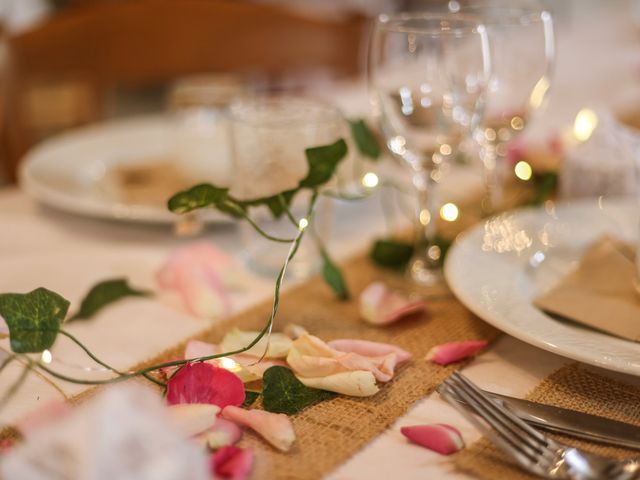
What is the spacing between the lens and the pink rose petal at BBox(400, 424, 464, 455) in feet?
1.72

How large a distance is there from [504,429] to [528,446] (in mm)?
21

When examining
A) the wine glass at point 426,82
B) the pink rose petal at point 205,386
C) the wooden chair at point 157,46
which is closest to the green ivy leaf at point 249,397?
the pink rose petal at point 205,386

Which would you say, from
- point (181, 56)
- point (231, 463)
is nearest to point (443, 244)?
point (231, 463)

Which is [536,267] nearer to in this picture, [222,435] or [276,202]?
[276,202]

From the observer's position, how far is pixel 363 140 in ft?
2.89

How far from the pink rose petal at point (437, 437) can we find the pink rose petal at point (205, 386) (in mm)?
126

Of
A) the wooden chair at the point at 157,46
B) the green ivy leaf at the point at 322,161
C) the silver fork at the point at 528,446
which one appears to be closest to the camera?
the silver fork at the point at 528,446

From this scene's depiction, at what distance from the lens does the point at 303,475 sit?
0.49 m

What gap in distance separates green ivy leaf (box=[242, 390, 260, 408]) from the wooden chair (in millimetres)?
1403

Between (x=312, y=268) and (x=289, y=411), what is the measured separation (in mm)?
337

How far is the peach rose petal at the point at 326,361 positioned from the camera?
1.98 ft

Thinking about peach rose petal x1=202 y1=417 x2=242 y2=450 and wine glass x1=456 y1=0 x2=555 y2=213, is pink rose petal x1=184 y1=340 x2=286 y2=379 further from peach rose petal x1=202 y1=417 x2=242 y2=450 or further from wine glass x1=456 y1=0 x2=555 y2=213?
wine glass x1=456 y1=0 x2=555 y2=213

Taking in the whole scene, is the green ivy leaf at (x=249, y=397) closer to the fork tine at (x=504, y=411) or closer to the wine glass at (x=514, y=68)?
the fork tine at (x=504, y=411)

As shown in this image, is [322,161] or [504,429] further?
[322,161]
